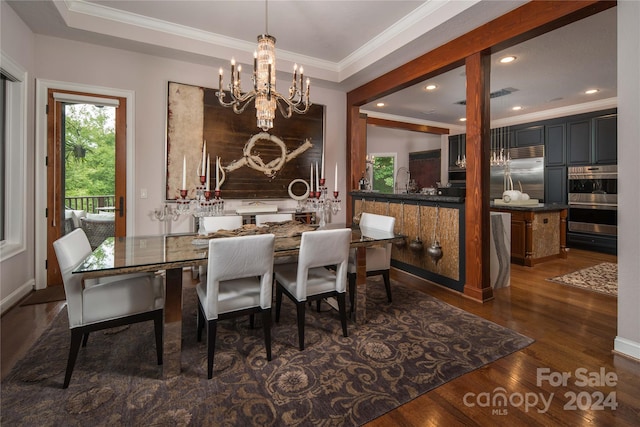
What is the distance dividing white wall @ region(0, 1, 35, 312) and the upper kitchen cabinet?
321 inches

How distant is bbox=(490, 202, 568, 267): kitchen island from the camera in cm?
451

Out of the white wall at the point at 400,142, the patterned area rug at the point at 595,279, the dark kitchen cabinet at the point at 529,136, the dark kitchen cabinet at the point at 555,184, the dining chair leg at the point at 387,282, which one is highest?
the white wall at the point at 400,142

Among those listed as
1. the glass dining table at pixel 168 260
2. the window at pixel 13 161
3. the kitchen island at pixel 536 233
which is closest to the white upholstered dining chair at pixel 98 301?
the glass dining table at pixel 168 260

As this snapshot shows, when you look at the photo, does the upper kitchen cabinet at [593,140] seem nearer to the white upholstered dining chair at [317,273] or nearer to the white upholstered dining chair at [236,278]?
the white upholstered dining chair at [317,273]

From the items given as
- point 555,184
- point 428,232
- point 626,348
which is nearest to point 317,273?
point 428,232

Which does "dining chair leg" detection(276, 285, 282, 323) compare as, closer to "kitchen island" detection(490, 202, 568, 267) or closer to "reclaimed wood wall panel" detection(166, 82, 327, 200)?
"reclaimed wood wall panel" detection(166, 82, 327, 200)

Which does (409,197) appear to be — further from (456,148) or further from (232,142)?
(456,148)

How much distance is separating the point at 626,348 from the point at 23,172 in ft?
17.7

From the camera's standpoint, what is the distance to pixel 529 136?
6.59m

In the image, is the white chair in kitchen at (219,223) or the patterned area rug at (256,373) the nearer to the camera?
the patterned area rug at (256,373)

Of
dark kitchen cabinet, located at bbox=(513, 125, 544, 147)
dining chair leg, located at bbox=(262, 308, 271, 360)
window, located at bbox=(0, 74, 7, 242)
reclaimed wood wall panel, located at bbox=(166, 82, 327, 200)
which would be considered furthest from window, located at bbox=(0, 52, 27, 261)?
dark kitchen cabinet, located at bbox=(513, 125, 544, 147)

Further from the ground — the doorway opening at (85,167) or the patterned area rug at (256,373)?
the doorway opening at (85,167)

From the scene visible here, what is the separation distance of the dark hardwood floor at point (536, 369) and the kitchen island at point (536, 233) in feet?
4.33

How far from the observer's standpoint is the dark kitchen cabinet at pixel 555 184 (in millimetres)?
6086
